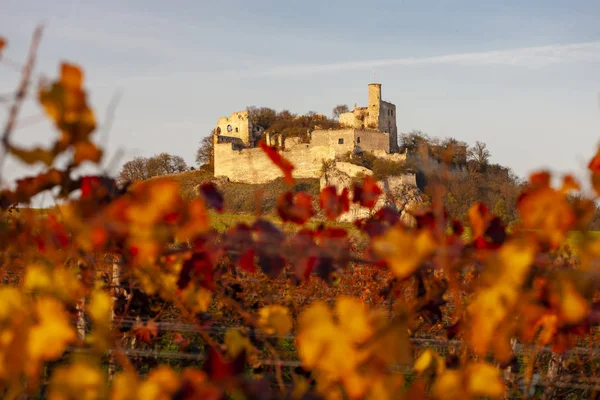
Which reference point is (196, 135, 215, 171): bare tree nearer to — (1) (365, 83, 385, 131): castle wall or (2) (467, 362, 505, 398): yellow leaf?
(1) (365, 83, 385, 131): castle wall

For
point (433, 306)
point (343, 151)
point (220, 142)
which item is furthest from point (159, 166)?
point (433, 306)

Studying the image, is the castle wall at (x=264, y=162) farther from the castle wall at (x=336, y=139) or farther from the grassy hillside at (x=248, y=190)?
the grassy hillside at (x=248, y=190)

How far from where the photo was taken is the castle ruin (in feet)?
147

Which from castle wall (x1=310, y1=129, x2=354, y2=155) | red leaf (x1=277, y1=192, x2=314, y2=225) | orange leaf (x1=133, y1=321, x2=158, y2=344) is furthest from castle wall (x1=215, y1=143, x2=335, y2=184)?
red leaf (x1=277, y1=192, x2=314, y2=225)

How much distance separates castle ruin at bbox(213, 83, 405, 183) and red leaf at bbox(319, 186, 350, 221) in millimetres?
39155

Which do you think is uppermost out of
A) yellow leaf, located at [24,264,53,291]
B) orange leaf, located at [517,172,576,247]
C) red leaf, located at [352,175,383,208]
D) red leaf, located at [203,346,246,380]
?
red leaf, located at [352,175,383,208]

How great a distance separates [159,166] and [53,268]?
55.8 metres

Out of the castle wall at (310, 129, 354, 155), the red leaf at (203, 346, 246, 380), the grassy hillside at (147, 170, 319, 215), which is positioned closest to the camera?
the red leaf at (203, 346, 246, 380)

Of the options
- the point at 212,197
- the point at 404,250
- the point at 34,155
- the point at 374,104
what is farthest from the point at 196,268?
the point at 374,104

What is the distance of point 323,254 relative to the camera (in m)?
1.60

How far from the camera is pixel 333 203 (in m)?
2.28

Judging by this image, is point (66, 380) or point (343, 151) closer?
point (66, 380)

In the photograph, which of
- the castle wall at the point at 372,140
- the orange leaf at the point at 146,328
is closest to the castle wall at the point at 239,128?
the castle wall at the point at 372,140

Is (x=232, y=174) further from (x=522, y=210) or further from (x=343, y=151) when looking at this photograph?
(x=522, y=210)
